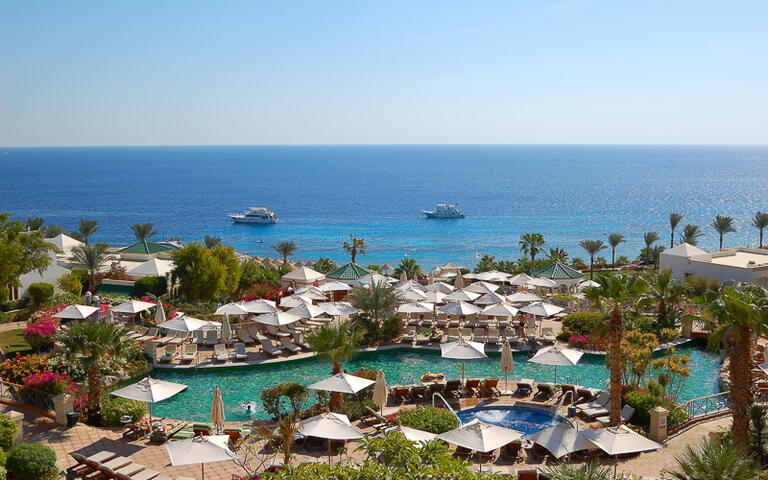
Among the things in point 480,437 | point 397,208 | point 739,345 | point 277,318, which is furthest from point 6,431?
point 397,208

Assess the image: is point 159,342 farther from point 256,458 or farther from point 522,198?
point 522,198

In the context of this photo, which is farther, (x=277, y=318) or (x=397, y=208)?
(x=397, y=208)

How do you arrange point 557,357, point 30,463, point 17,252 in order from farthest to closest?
point 17,252, point 557,357, point 30,463

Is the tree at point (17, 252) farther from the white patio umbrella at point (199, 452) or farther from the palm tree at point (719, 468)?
the palm tree at point (719, 468)

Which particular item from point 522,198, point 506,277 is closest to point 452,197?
point 522,198

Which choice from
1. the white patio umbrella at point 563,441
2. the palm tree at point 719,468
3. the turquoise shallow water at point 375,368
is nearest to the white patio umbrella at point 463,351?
the turquoise shallow water at point 375,368

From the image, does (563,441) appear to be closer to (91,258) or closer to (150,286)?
Answer: (150,286)

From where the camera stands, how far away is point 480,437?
12.7 meters

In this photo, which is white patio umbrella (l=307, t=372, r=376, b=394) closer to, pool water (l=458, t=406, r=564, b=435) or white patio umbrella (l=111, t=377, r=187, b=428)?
pool water (l=458, t=406, r=564, b=435)

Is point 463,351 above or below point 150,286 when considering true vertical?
above

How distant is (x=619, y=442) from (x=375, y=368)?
1098cm

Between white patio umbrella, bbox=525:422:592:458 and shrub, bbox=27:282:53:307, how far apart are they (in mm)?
23284

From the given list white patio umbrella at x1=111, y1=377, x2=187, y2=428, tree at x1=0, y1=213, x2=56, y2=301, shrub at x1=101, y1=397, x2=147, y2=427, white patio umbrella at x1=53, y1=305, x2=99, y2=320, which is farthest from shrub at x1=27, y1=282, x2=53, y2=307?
white patio umbrella at x1=111, y1=377, x2=187, y2=428

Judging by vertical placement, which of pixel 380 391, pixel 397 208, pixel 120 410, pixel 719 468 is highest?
pixel 719 468
